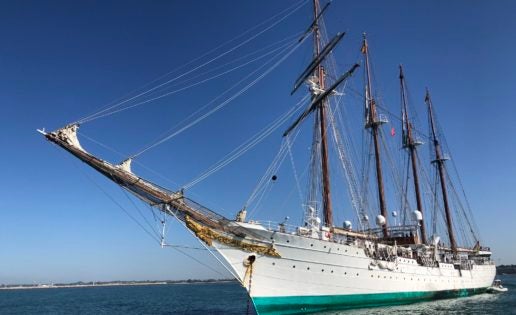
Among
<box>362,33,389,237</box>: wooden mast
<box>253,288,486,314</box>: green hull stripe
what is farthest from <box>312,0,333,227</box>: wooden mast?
<box>362,33,389,237</box>: wooden mast

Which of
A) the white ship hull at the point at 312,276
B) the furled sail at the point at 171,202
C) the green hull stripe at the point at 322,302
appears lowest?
the green hull stripe at the point at 322,302

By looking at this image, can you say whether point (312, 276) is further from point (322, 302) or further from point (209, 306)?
point (209, 306)

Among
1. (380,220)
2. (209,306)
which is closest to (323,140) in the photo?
(380,220)

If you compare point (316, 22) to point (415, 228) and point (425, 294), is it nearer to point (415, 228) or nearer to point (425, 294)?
point (415, 228)

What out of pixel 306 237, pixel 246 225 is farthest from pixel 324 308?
pixel 246 225

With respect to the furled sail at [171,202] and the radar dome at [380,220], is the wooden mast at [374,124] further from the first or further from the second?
the furled sail at [171,202]

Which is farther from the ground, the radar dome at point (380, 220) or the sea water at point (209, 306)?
the radar dome at point (380, 220)

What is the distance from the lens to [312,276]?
2686 centimetres

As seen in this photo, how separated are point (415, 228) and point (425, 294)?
645 centimetres

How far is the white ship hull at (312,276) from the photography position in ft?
83.0

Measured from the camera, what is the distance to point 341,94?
1512 inches

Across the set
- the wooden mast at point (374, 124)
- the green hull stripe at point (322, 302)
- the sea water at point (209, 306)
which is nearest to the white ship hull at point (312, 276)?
the green hull stripe at point (322, 302)

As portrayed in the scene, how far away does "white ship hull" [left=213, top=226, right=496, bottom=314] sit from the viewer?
25297 millimetres

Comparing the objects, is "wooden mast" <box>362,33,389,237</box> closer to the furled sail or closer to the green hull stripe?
the green hull stripe
